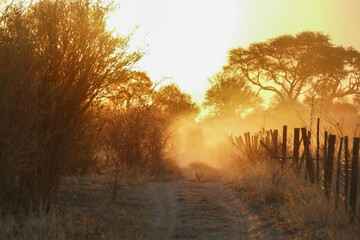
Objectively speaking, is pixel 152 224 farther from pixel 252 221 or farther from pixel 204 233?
pixel 252 221

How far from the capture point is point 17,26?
6984 millimetres

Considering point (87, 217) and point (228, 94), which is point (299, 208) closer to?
point (87, 217)

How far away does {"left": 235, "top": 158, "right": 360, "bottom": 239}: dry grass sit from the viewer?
22.5 feet

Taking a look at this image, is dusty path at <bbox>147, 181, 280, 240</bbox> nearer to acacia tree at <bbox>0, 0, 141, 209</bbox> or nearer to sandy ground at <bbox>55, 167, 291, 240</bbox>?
sandy ground at <bbox>55, 167, 291, 240</bbox>

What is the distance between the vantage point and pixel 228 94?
1752 inches

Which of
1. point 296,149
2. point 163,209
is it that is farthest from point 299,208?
point 296,149

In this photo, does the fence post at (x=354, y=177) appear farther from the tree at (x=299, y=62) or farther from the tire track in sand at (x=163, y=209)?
the tree at (x=299, y=62)

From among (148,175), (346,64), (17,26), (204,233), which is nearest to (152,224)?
(204,233)

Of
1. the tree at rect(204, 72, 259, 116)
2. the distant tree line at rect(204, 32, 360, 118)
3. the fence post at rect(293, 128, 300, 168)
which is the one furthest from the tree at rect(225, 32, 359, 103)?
the fence post at rect(293, 128, 300, 168)

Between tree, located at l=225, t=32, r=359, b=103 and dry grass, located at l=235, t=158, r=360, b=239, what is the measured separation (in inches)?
809

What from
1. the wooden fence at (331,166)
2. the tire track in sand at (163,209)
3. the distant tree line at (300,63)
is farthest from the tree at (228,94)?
the tire track in sand at (163,209)

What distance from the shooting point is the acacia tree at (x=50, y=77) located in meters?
6.82

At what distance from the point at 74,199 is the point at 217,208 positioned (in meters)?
3.56

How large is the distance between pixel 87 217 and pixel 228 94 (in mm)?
37377
